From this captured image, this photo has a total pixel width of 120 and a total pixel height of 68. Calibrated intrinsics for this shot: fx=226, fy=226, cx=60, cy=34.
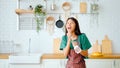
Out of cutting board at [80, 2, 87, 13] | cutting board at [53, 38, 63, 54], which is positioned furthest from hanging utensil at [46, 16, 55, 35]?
cutting board at [80, 2, 87, 13]

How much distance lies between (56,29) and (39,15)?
0.38 m

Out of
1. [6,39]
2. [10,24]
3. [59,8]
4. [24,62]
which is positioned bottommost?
[24,62]

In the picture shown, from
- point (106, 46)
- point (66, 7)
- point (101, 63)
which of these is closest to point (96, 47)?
point (106, 46)

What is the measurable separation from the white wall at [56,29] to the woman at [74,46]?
1.66 meters

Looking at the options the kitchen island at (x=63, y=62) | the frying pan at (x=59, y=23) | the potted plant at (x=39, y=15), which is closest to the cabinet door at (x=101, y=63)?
the kitchen island at (x=63, y=62)

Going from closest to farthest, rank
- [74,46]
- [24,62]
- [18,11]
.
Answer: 1. [74,46]
2. [24,62]
3. [18,11]

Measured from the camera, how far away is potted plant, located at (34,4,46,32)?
3740mm

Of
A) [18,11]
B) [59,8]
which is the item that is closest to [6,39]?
[18,11]

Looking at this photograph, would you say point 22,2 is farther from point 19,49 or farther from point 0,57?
point 0,57

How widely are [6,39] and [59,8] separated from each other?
106cm

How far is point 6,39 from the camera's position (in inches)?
153

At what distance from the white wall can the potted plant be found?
0.13 meters

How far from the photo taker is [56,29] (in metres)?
3.88

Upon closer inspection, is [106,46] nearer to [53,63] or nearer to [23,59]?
[53,63]
